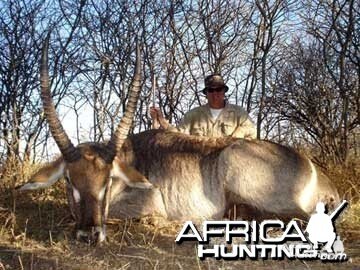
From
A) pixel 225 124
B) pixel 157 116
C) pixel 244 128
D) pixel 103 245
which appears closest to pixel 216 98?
pixel 225 124

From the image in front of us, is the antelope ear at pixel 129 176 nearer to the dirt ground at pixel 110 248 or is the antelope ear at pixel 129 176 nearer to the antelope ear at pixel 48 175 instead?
the dirt ground at pixel 110 248

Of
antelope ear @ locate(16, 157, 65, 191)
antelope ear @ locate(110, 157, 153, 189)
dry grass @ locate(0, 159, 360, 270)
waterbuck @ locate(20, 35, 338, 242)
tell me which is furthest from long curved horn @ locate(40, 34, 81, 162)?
dry grass @ locate(0, 159, 360, 270)

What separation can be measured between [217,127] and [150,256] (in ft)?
11.6

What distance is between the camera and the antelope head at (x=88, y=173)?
5.21 metres

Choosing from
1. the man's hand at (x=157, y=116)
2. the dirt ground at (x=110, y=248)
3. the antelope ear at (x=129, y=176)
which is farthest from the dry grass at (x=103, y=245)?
the man's hand at (x=157, y=116)

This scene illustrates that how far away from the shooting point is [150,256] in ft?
16.1

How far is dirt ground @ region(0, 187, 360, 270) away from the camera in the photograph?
4559 mm

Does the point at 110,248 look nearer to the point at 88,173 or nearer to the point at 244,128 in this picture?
the point at 88,173

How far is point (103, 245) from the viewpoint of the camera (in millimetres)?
5176

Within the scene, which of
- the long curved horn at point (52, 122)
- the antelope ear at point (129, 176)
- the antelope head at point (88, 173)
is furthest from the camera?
the antelope ear at point (129, 176)

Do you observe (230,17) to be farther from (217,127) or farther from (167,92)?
(217,127)

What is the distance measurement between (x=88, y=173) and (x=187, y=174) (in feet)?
4.45

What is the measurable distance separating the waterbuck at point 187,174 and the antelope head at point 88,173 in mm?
10

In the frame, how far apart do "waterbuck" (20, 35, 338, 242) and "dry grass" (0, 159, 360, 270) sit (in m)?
0.31
